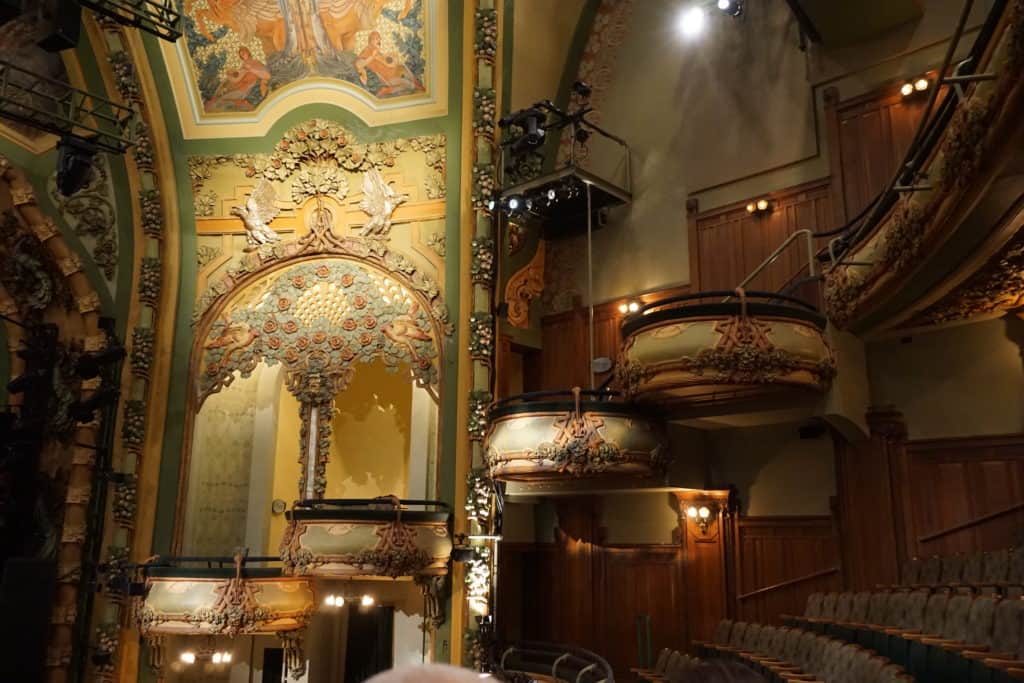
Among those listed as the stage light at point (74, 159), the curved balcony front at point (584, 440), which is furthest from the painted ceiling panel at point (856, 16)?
the stage light at point (74, 159)

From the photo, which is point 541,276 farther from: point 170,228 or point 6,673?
point 6,673

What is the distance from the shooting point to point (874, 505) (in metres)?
6.87

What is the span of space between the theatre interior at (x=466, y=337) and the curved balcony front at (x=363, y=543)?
0.03 m

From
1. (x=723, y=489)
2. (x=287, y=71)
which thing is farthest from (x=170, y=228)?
(x=723, y=489)

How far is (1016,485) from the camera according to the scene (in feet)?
20.7

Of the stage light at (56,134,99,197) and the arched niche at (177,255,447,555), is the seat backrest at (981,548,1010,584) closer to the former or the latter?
the arched niche at (177,255,447,555)

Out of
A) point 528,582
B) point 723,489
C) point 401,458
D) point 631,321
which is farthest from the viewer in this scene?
point 401,458

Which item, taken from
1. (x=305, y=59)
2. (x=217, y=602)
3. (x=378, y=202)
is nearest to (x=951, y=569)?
(x=217, y=602)

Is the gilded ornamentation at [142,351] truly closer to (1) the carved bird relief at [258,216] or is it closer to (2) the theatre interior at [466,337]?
(2) the theatre interior at [466,337]

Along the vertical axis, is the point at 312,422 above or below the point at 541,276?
below

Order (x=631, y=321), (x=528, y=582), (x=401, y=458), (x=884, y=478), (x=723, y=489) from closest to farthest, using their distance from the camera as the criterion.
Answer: (x=631, y=321)
(x=884, y=478)
(x=723, y=489)
(x=528, y=582)
(x=401, y=458)

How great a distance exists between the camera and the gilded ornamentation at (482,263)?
356 inches

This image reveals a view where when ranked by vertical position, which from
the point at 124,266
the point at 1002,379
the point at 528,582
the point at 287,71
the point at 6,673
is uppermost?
the point at 287,71

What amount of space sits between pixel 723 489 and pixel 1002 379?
2.60m
